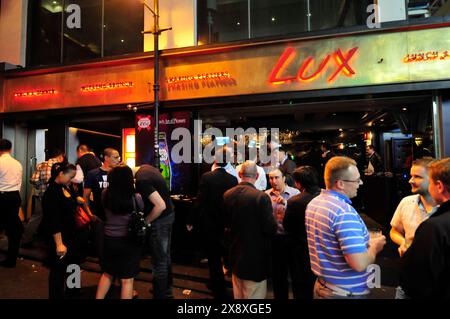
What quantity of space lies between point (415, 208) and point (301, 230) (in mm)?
1184

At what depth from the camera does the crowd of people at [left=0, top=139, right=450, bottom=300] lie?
2.06m

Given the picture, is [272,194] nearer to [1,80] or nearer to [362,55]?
[362,55]

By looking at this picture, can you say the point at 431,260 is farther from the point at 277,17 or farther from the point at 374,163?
the point at 374,163

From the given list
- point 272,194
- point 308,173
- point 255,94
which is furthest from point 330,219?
point 255,94

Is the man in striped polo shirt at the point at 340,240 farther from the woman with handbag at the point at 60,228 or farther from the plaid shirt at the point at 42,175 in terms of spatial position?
the plaid shirt at the point at 42,175

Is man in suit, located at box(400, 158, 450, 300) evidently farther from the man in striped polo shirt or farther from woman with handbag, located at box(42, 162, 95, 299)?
woman with handbag, located at box(42, 162, 95, 299)

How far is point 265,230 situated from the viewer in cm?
321

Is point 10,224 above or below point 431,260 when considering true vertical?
below

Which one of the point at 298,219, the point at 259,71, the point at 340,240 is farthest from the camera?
the point at 259,71

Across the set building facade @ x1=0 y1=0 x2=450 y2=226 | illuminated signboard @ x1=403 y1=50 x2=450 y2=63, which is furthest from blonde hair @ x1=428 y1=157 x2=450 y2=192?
illuminated signboard @ x1=403 y1=50 x2=450 y2=63

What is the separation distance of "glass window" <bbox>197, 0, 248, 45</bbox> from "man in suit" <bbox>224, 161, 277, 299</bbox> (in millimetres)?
5464

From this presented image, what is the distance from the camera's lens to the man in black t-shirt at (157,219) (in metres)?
3.91

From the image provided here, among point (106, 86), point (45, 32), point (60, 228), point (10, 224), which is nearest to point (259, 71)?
point (106, 86)

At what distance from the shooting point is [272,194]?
4.39 m
